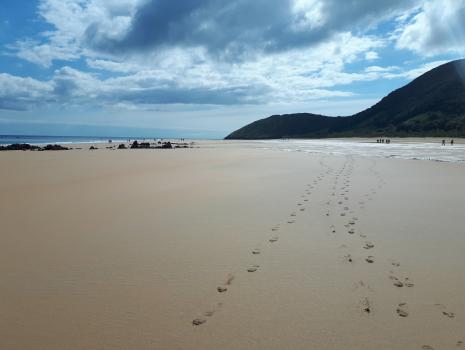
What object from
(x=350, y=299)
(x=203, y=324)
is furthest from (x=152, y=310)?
(x=350, y=299)

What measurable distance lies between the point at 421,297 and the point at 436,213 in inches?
159

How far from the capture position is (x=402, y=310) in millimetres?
3234

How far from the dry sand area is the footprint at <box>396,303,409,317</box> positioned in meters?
0.02

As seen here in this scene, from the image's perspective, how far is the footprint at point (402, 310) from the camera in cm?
317

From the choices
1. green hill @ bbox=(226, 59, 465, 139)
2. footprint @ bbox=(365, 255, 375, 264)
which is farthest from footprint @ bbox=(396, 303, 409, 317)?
green hill @ bbox=(226, 59, 465, 139)

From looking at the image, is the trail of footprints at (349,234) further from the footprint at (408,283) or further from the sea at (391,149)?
the sea at (391,149)

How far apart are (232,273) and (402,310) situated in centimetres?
176

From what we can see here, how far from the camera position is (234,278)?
3975 mm

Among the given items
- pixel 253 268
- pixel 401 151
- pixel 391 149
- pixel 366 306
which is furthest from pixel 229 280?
pixel 391 149

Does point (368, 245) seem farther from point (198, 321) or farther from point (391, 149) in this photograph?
point (391, 149)

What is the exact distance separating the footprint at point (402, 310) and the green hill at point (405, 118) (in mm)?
98694

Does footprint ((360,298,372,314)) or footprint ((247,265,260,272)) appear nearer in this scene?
footprint ((360,298,372,314))

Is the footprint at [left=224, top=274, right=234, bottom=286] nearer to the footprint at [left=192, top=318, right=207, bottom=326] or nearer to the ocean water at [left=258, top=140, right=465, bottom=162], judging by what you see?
the footprint at [left=192, top=318, right=207, bottom=326]

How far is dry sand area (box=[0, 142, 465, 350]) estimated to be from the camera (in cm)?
292
